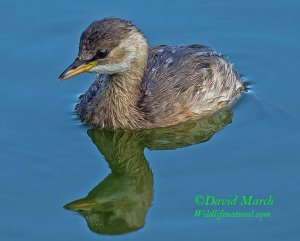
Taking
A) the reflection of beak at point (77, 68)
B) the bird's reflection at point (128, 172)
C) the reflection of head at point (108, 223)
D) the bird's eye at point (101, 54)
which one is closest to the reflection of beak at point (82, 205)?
the bird's reflection at point (128, 172)

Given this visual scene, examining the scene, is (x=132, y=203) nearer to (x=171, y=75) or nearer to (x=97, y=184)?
(x=97, y=184)

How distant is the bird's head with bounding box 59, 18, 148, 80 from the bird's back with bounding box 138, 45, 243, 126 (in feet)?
1.57

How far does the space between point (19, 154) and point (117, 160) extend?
1183mm

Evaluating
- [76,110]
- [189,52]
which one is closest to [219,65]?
[189,52]

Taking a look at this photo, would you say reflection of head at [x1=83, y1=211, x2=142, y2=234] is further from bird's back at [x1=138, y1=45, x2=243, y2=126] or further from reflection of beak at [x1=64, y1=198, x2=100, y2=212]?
bird's back at [x1=138, y1=45, x2=243, y2=126]

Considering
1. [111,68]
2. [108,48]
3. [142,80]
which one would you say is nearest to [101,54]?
[108,48]

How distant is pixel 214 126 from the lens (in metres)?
13.1

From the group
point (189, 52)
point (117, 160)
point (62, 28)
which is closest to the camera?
point (117, 160)

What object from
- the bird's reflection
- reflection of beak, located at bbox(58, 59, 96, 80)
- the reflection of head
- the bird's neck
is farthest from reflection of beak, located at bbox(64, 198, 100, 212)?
the bird's neck

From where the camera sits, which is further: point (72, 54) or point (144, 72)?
point (72, 54)

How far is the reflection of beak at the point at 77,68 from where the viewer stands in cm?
1205

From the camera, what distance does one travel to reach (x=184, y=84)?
13102 mm

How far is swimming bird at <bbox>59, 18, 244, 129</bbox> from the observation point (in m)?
12.3

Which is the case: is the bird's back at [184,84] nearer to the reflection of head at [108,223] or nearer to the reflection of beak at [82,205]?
the reflection of beak at [82,205]
